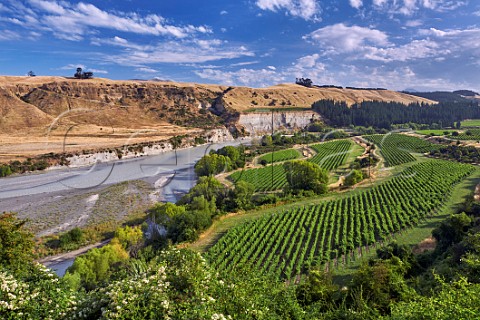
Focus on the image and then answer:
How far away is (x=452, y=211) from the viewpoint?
3338 cm

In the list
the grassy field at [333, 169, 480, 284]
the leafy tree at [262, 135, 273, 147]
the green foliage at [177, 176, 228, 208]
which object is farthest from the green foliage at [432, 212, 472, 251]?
the leafy tree at [262, 135, 273, 147]

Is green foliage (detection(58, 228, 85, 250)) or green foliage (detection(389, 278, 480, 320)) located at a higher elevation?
green foliage (detection(389, 278, 480, 320))

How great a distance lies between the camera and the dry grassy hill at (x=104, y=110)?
261 feet

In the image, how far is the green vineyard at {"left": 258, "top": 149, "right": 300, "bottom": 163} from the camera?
72.8 metres

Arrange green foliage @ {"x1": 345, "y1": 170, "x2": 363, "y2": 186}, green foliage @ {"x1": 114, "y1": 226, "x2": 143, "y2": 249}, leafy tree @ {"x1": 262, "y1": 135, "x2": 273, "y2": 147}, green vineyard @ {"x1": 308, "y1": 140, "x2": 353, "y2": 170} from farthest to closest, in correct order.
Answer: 1. leafy tree @ {"x1": 262, "y1": 135, "x2": 273, "y2": 147}
2. green vineyard @ {"x1": 308, "y1": 140, "x2": 353, "y2": 170}
3. green foliage @ {"x1": 345, "y1": 170, "x2": 363, "y2": 186}
4. green foliage @ {"x1": 114, "y1": 226, "x2": 143, "y2": 249}

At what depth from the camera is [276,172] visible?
57719 millimetres

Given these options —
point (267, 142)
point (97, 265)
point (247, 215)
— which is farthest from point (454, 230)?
point (267, 142)

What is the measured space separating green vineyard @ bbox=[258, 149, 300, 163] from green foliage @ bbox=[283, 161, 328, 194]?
24148 millimetres

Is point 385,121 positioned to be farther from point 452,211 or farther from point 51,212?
point 51,212

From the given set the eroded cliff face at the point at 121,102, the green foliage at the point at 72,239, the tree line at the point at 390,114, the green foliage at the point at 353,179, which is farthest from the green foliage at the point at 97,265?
the tree line at the point at 390,114

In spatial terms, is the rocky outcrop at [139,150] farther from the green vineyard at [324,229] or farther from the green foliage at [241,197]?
the green vineyard at [324,229]

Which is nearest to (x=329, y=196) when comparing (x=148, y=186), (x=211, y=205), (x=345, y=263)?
(x=211, y=205)

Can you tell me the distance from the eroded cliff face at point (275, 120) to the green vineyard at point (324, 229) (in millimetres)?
84796

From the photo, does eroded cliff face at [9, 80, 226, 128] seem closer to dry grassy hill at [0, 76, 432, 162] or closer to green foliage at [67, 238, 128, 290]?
dry grassy hill at [0, 76, 432, 162]
